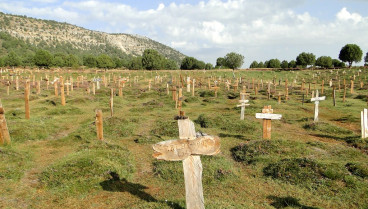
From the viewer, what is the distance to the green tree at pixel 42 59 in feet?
275

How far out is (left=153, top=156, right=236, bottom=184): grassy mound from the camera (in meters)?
10.1

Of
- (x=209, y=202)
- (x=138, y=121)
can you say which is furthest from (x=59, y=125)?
(x=209, y=202)

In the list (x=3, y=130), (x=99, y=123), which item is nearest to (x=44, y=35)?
(x=3, y=130)

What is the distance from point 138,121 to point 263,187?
39.7ft

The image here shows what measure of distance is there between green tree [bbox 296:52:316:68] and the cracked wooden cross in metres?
107

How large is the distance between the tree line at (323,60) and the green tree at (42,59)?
81.6 metres

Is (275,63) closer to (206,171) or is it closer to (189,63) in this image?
(189,63)

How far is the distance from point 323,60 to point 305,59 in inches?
238

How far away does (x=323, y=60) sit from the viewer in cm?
9925

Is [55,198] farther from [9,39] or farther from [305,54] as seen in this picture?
[9,39]

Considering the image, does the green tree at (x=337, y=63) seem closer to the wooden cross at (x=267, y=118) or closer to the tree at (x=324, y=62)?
the tree at (x=324, y=62)

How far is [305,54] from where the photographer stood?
103 metres

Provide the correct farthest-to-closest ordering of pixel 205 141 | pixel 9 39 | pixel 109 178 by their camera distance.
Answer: pixel 9 39 → pixel 109 178 → pixel 205 141

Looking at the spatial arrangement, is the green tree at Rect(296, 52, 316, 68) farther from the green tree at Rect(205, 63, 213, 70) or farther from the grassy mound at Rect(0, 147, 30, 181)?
the grassy mound at Rect(0, 147, 30, 181)
